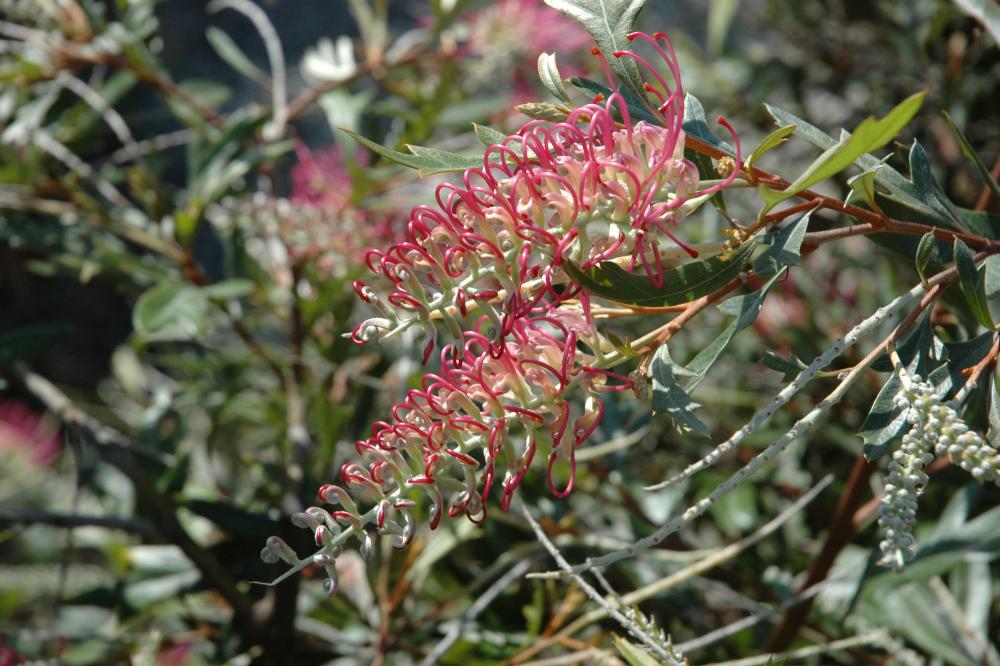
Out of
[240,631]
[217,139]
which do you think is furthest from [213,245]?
[240,631]

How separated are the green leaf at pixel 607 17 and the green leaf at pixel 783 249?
11cm

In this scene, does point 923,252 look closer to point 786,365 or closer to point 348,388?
point 786,365

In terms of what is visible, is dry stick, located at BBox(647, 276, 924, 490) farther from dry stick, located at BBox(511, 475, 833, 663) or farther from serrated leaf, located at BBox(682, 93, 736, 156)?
dry stick, located at BBox(511, 475, 833, 663)

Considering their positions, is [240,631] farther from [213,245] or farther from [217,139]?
[213,245]

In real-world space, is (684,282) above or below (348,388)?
above

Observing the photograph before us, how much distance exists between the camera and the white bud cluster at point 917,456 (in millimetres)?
400

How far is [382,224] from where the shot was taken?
1.06 meters

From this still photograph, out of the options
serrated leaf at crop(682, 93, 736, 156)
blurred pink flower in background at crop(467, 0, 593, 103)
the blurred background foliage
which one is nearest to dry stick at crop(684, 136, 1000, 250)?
serrated leaf at crop(682, 93, 736, 156)

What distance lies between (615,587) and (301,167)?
0.61m

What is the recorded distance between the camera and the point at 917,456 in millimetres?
420

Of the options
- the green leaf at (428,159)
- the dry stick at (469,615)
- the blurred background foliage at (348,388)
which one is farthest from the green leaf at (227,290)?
the green leaf at (428,159)

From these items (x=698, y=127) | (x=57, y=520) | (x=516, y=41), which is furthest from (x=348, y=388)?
(x=698, y=127)

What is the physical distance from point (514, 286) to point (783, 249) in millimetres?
131

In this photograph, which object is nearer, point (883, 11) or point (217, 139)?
point (217, 139)
